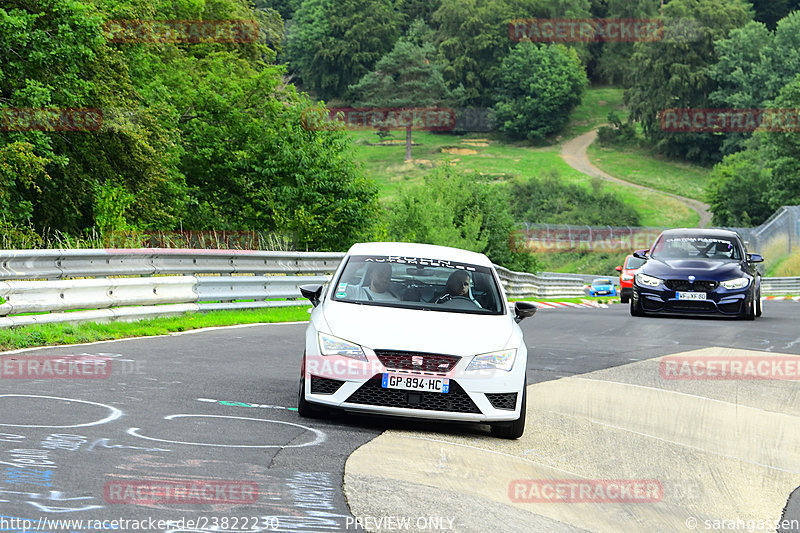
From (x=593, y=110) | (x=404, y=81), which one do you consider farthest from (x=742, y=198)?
(x=593, y=110)

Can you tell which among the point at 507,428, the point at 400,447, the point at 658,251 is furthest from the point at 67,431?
the point at 658,251

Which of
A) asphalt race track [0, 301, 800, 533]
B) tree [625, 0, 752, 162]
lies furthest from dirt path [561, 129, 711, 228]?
asphalt race track [0, 301, 800, 533]

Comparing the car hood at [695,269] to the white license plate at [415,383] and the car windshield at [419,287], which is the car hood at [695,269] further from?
the white license plate at [415,383]

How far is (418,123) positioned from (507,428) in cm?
13055

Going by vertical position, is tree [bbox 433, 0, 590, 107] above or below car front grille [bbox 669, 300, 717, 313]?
above

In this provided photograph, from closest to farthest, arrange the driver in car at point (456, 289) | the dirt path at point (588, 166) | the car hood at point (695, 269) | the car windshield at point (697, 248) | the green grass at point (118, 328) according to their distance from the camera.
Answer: the driver in car at point (456, 289) < the green grass at point (118, 328) < the car hood at point (695, 269) < the car windshield at point (697, 248) < the dirt path at point (588, 166)

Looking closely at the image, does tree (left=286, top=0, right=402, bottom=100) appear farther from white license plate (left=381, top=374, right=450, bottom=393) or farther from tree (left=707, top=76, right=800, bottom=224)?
white license plate (left=381, top=374, right=450, bottom=393)

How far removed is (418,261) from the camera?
30.7ft

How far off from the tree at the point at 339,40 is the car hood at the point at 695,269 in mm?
135584

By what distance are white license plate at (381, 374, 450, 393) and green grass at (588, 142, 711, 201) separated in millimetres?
105949

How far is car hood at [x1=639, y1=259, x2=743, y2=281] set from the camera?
20.0 m

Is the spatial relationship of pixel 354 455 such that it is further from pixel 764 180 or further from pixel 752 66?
pixel 752 66

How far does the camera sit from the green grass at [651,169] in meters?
116

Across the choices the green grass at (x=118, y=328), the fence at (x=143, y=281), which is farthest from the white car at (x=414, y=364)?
the fence at (x=143, y=281)
